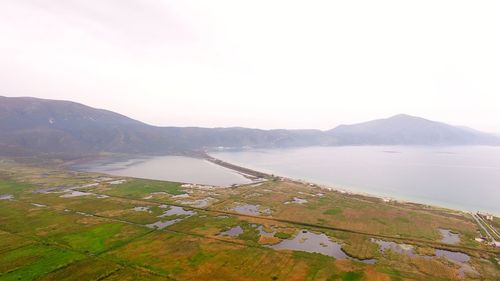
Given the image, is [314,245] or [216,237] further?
[216,237]

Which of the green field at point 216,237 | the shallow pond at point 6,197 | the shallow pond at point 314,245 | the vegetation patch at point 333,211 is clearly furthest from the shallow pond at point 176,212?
the shallow pond at point 6,197

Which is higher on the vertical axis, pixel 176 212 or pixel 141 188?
pixel 141 188

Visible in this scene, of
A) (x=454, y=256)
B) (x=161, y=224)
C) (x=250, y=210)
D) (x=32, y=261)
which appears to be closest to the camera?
(x=32, y=261)

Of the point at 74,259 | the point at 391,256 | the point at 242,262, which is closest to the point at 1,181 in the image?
the point at 74,259

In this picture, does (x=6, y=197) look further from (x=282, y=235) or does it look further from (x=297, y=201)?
(x=297, y=201)

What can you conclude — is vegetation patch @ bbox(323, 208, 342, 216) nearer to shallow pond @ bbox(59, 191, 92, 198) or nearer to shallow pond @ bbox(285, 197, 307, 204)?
shallow pond @ bbox(285, 197, 307, 204)

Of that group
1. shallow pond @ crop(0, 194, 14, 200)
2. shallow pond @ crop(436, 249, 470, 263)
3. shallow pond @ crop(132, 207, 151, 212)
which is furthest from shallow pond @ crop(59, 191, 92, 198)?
shallow pond @ crop(436, 249, 470, 263)

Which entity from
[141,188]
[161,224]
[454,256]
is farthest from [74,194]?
[454,256]

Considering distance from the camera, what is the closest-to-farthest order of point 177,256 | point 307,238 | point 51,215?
1. point 177,256
2. point 307,238
3. point 51,215

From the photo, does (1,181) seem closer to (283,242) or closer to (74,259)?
(74,259)
